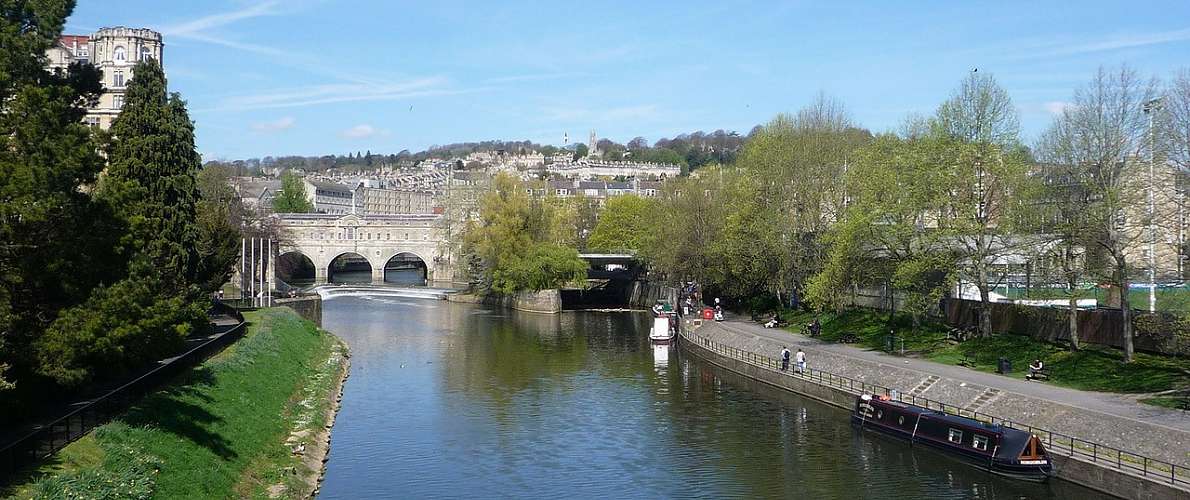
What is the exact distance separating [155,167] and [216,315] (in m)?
17.8

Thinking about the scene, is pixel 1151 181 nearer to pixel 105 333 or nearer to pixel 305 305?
pixel 105 333

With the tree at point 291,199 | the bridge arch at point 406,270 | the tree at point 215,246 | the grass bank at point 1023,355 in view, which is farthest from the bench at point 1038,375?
the tree at point 291,199

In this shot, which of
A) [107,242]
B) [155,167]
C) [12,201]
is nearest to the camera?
[12,201]

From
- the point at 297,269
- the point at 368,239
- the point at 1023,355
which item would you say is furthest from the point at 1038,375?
the point at 297,269

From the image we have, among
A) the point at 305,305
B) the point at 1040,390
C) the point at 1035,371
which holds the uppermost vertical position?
the point at 1035,371

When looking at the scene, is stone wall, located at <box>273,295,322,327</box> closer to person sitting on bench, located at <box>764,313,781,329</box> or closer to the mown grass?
person sitting on bench, located at <box>764,313,781,329</box>

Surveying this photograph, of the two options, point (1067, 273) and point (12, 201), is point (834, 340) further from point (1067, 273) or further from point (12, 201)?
point (12, 201)

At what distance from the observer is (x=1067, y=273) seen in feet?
131

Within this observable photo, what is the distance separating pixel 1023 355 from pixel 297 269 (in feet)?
378

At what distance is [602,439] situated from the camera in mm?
38125

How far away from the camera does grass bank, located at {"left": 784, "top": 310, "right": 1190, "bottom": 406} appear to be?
36312mm

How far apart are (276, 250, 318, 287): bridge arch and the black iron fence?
→ 303 feet

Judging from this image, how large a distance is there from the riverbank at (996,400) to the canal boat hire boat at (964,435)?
0.89 metres

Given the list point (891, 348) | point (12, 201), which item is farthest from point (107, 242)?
point (891, 348)
